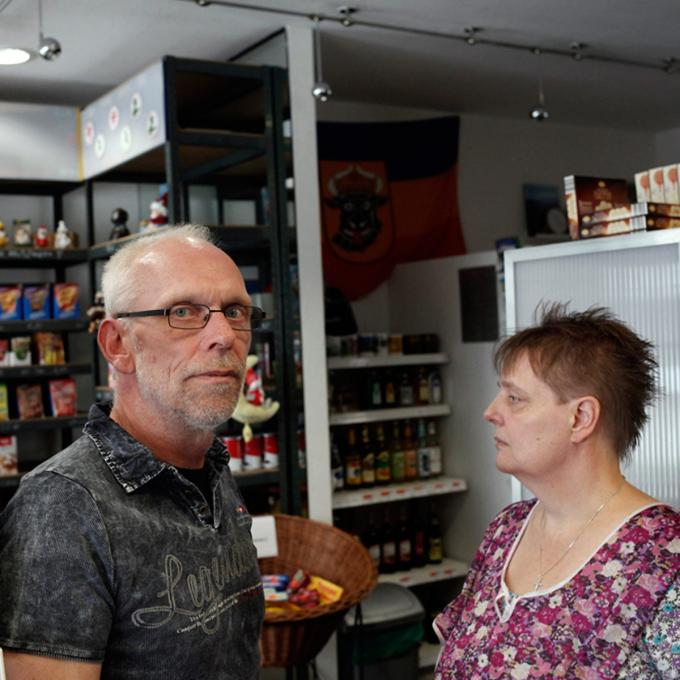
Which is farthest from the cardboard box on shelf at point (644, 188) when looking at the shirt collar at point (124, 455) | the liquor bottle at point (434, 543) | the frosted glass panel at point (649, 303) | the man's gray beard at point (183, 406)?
the liquor bottle at point (434, 543)

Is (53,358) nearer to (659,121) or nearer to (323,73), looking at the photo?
(323,73)

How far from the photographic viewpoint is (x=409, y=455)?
211 inches

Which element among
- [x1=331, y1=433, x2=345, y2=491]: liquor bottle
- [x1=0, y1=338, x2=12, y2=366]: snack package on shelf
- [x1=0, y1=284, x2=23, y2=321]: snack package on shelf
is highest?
[x1=0, y1=284, x2=23, y2=321]: snack package on shelf

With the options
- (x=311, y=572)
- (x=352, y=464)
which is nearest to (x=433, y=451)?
(x=352, y=464)

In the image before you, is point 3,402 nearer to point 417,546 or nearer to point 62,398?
point 62,398

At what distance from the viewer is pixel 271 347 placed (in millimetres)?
4398

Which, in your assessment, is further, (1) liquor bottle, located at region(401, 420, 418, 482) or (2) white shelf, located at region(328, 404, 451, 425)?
(1) liquor bottle, located at region(401, 420, 418, 482)

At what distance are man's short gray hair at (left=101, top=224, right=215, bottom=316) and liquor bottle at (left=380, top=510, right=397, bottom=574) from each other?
3810 mm

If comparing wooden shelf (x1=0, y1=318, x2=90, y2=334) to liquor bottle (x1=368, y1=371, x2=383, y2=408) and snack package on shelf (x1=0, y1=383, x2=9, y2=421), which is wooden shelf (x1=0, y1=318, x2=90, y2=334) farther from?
liquor bottle (x1=368, y1=371, x2=383, y2=408)

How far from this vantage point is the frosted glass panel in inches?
110

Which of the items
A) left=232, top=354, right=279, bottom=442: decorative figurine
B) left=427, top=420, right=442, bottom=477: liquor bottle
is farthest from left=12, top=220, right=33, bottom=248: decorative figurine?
left=427, top=420, right=442, bottom=477: liquor bottle

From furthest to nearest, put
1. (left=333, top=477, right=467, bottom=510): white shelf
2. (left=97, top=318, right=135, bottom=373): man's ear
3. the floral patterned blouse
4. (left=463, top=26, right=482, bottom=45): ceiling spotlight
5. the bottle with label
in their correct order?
the bottle with label < (left=333, top=477, right=467, bottom=510): white shelf < (left=463, top=26, right=482, bottom=45): ceiling spotlight < the floral patterned blouse < (left=97, top=318, right=135, bottom=373): man's ear

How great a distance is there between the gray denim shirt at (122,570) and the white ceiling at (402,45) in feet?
9.28

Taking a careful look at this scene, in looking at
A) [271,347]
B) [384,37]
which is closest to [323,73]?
[384,37]
